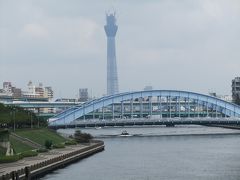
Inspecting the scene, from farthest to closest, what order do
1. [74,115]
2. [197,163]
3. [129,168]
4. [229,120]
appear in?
[74,115]
[229,120]
[197,163]
[129,168]

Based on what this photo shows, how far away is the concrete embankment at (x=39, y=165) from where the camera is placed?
5478 centimetres

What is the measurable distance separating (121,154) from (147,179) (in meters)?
29.9

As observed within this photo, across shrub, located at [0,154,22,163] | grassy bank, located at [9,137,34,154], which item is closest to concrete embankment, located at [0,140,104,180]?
shrub, located at [0,154,22,163]

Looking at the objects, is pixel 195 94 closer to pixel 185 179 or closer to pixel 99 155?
pixel 99 155

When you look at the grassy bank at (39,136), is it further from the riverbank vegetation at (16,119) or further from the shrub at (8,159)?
the shrub at (8,159)

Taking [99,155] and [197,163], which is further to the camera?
[99,155]

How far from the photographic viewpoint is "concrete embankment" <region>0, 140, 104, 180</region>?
54781 mm

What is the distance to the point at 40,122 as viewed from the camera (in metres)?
133

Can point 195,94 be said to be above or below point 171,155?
above

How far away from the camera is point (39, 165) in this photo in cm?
6506

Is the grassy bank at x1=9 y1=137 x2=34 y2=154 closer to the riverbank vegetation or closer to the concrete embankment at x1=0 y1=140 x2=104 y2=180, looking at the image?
the concrete embankment at x1=0 y1=140 x2=104 y2=180

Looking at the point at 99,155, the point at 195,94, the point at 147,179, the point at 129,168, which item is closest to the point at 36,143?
the point at 99,155

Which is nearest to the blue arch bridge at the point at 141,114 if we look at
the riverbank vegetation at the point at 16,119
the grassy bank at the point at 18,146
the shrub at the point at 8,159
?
the riverbank vegetation at the point at 16,119

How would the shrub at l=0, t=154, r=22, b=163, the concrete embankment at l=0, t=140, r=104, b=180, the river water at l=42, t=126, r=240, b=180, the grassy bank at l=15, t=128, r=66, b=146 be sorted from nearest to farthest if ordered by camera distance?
1. the concrete embankment at l=0, t=140, r=104, b=180
2. the river water at l=42, t=126, r=240, b=180
3. the shrub at l=0, t=154, r=22, b=163
4. the grassy bank at l=15, t=128, r=66, b=146
